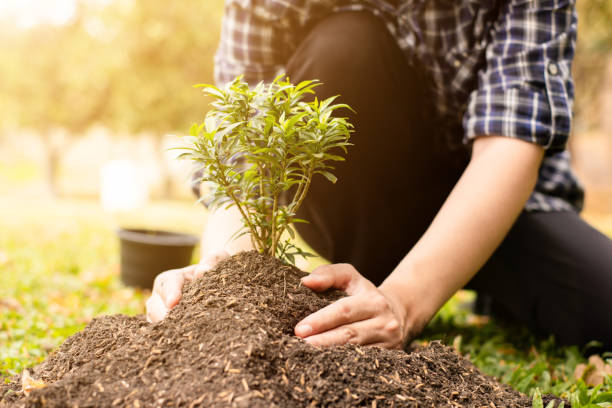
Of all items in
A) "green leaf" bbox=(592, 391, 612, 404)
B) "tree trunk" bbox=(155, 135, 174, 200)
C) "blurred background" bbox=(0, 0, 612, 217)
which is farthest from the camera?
"tree trunk" bbox=(155, 135, 174, 200)

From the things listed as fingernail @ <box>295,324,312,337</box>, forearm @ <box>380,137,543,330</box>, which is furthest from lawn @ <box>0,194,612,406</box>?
fingernail @ <box>295,324,312,337</box>

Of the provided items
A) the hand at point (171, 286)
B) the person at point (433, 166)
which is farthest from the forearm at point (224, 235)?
the hand at point (171, 286)

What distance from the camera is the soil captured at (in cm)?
118

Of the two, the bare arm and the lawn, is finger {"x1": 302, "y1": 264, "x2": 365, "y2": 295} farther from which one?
the lawn

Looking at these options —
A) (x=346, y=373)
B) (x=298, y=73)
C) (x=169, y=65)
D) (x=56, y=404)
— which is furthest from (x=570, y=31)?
(x=169, y=65)

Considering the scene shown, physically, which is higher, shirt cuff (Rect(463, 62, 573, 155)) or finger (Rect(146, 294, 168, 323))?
shirt cuff (Rect(463, 62, 573, 155))

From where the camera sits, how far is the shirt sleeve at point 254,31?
2371mm

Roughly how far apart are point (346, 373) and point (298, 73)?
1523 mm

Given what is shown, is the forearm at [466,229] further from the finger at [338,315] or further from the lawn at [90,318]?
the lawn at [90,318]

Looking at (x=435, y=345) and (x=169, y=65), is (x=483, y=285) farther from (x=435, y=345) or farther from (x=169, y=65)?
(x=169, y=65)

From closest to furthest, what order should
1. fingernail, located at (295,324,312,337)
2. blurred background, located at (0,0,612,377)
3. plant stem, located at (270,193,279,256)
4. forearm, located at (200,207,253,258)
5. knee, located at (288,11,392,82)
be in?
fingernail, located at (295,324,312,337), plant stem, located at (270,193,279,256), forearm, located at (200,207,253,258), knee, located at (288,11,392,82), blurred background, located at (0,0,612,377)

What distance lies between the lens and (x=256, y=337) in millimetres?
1290

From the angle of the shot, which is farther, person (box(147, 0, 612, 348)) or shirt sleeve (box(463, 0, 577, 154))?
shirt sleeve (box(463, 0, 577, 154))

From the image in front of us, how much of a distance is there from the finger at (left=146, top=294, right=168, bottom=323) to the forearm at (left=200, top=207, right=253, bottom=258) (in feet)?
0.92
